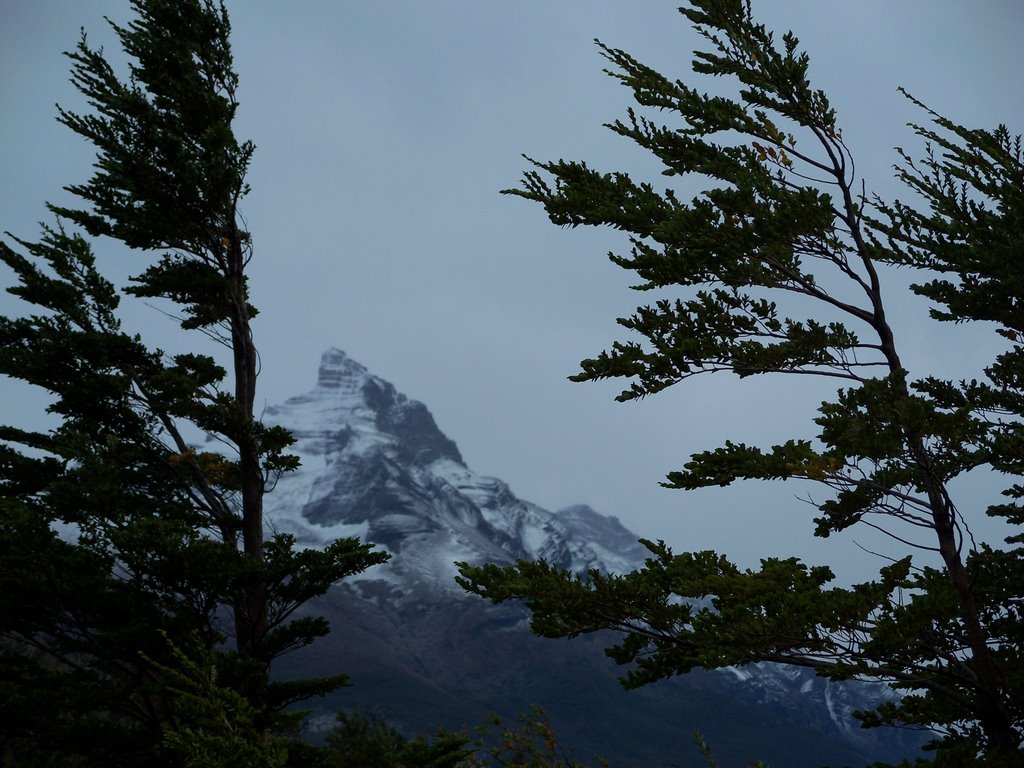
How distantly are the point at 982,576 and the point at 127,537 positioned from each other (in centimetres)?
A: 1001

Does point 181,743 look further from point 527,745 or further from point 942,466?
point 942,466

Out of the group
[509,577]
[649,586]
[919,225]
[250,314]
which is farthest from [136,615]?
[919,225]

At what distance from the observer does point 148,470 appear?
13.1 m

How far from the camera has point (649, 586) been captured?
6332 millimetres

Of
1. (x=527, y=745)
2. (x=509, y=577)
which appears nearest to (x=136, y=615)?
(x=527, y=745)

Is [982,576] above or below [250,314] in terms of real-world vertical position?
below

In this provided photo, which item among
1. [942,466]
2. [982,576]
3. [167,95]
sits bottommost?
[982,576]

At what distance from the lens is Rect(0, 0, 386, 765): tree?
10.8 metres

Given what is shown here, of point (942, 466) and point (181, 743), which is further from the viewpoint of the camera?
point (942, 466)

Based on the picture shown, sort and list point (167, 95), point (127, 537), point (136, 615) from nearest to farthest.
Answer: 1. point (127, 537)
2. point (136, 615)
3. point (167, 95)

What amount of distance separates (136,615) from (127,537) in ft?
5.75

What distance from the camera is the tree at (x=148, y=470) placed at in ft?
35.3

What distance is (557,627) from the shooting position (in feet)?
20.5

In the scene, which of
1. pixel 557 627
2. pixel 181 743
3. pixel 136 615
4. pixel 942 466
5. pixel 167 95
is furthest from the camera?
pixel 167 95
